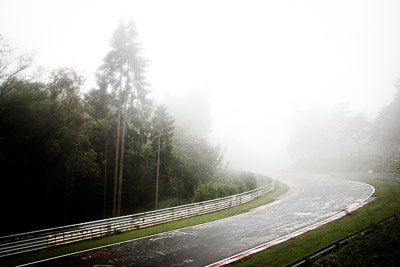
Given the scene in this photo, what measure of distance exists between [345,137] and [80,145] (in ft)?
189

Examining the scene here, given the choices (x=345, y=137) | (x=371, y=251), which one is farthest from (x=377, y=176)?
(x=371, y=251)

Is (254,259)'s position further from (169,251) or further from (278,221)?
(278,221)

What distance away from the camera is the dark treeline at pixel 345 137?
150ft

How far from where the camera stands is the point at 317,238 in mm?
11336

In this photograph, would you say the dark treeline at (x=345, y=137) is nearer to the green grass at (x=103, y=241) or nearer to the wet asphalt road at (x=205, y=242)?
the wet asphalt road at (x=205, y=242)

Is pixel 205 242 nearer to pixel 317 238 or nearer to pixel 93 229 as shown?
pixel 317 238

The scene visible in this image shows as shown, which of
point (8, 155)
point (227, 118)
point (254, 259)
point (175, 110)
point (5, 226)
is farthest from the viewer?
point (227, 118)

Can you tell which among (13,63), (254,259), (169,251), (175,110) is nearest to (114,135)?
(13,63)

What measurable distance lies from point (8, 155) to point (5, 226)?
269 inches

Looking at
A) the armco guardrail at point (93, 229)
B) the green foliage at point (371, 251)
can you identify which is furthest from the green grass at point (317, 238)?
the armco guardrail at point (93, 229)

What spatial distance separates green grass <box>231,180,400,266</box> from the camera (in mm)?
9367

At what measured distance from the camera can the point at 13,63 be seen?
61.1 feet

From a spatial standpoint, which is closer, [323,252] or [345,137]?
[323,252]

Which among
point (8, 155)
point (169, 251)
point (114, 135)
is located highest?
point (114, 135)
